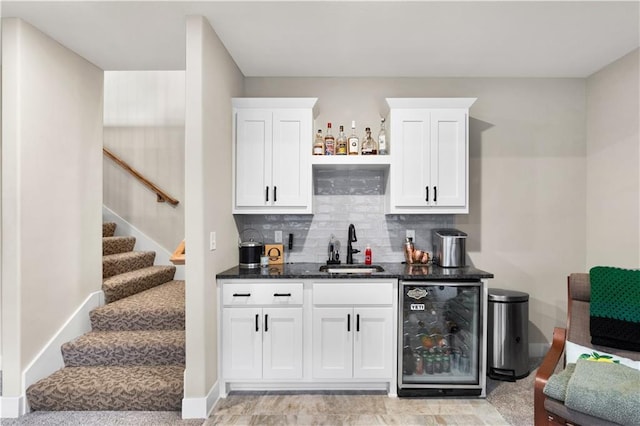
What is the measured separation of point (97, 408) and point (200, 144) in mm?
1989

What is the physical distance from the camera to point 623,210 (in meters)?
3.04

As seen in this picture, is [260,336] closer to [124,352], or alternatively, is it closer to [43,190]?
[124,352]

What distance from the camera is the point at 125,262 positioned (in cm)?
378

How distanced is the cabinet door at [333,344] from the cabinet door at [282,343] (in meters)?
0.13

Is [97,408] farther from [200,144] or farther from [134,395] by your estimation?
[200,144]

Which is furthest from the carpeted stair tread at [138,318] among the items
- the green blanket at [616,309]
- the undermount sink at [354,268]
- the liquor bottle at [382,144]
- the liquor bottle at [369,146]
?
the green blanket at [616,309]

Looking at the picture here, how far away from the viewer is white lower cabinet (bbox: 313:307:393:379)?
107 inches

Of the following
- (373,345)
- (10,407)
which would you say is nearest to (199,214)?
(373,345)

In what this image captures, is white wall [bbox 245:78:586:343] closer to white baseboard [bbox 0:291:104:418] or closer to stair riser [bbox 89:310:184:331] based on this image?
stair riser [bbox 89:310:184:331]

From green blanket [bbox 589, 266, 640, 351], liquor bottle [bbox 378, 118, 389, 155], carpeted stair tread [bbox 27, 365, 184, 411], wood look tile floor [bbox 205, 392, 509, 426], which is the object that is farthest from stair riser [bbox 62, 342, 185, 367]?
green blanket [bbox 589, 266, 640, 351]

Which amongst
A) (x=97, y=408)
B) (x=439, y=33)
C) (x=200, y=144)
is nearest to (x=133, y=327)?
(x=97, y=408)

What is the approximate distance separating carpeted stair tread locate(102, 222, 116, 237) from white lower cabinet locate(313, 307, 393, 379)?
2955mm

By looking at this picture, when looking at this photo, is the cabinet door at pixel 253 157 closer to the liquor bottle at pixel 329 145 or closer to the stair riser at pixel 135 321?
the liquor bottle at pixel 329 145

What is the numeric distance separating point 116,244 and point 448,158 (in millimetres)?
3649
